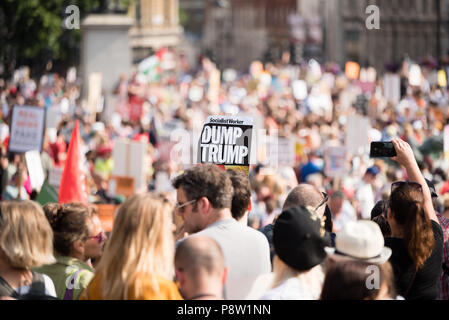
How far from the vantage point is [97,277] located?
4734 millimetres

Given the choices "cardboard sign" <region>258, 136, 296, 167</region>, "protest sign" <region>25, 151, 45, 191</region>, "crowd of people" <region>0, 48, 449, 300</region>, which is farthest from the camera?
"cardboard sign" <region>258, 136, 296, 167</region>

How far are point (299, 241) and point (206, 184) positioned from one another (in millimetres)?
703

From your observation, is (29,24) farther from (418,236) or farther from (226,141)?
(418,236)

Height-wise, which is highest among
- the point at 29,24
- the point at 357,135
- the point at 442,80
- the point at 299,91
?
the point at 29,24

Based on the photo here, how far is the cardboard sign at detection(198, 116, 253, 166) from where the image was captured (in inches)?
283

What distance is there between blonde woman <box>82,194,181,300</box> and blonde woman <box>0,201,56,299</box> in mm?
289

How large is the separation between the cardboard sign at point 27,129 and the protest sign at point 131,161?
103cm

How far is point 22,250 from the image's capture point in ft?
16.0

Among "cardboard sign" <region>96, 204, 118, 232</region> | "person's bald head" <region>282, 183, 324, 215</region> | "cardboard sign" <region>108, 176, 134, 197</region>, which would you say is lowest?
"cardboard sign" <region>96, 204, 118, 232</region>

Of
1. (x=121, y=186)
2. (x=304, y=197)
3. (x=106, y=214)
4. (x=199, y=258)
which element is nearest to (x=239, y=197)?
(x=304, y=197)

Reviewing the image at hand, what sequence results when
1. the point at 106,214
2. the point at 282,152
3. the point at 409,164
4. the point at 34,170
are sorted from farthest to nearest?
the point at 282,152, the point at 34,170, the point at 106,214, the point at 409,164

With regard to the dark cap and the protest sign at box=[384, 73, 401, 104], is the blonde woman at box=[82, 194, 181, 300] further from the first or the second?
the protest sign at box=[384, 73, 401, 104]

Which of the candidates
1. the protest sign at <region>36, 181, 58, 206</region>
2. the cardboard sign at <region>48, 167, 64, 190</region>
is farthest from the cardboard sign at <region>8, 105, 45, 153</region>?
the protest sign at <region>36, 181, 58, 206</region>

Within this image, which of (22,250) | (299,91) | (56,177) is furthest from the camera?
(299,91)
